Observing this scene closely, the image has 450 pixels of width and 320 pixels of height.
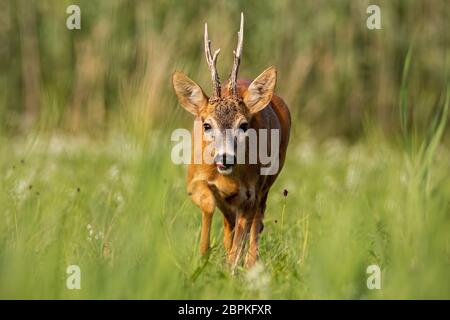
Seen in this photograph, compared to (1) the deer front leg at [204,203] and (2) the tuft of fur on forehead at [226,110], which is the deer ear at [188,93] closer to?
(2) the tuft of fur on forehead at [226,110]

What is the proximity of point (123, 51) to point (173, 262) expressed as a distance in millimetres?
1288

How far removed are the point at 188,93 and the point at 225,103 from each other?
238 millimetres

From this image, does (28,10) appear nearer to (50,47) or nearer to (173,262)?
(50,47)

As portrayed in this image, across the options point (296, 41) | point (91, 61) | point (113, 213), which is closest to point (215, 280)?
point (113, 213)

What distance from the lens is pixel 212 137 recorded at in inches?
194

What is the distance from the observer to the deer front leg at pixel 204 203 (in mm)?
5082

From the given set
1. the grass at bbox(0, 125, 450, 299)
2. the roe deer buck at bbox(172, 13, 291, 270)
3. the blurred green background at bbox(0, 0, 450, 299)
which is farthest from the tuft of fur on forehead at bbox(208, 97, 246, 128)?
the grass at bbox(0, 125, 450, 299)

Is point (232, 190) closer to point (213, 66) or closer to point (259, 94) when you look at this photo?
point (259, 94)

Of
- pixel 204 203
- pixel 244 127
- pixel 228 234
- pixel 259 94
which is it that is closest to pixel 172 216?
pixel 204 203

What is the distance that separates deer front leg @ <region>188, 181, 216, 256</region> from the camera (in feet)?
16.7

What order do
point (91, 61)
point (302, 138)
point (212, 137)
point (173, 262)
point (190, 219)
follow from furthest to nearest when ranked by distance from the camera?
point (302, 138)
point (91, 61)
point (190, 219)
point (212, 137)
point (173, 262)

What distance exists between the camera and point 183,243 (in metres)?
4.81

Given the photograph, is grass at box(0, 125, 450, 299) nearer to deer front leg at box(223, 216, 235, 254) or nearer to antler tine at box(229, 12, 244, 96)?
deer front leg at box(223, 216, 235, 254)

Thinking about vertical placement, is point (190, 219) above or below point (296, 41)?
below
